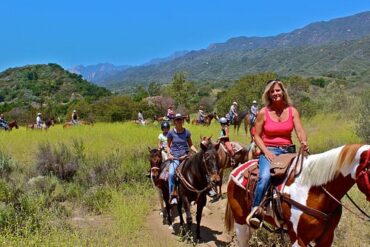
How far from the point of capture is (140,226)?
9.49 metres

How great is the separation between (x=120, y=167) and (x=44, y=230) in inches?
246

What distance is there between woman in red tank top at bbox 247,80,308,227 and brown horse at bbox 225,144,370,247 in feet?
1.07

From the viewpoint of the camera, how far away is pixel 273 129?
5.71 metres

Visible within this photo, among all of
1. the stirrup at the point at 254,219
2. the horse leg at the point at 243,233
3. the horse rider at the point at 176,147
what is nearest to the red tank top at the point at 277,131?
the stirrup at the point at 254,219

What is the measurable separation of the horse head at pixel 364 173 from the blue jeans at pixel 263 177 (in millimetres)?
1236

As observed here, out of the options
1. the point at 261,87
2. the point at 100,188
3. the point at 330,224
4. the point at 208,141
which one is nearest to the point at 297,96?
the point at 261,87

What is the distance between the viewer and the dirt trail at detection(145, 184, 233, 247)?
28.0ft

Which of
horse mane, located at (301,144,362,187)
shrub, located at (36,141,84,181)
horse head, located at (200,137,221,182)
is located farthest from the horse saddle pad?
shrub, located at (36,141,84,181)

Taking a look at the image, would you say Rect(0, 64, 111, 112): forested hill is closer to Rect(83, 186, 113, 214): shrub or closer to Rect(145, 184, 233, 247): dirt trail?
Rect(83, 186, 113, 214): shrub

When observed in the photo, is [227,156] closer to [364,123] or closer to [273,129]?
[273,129]

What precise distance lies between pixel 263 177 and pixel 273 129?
2.08 feet

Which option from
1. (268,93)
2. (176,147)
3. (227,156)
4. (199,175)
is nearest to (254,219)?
(268,93)

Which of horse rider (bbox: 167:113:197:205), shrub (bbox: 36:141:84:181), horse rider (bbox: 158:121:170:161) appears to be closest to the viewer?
horse rider (bbox: 167:113:197:205)

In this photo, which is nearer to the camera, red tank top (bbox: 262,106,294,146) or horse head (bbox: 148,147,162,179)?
red tank top (bbox: 262,106,294,146)
